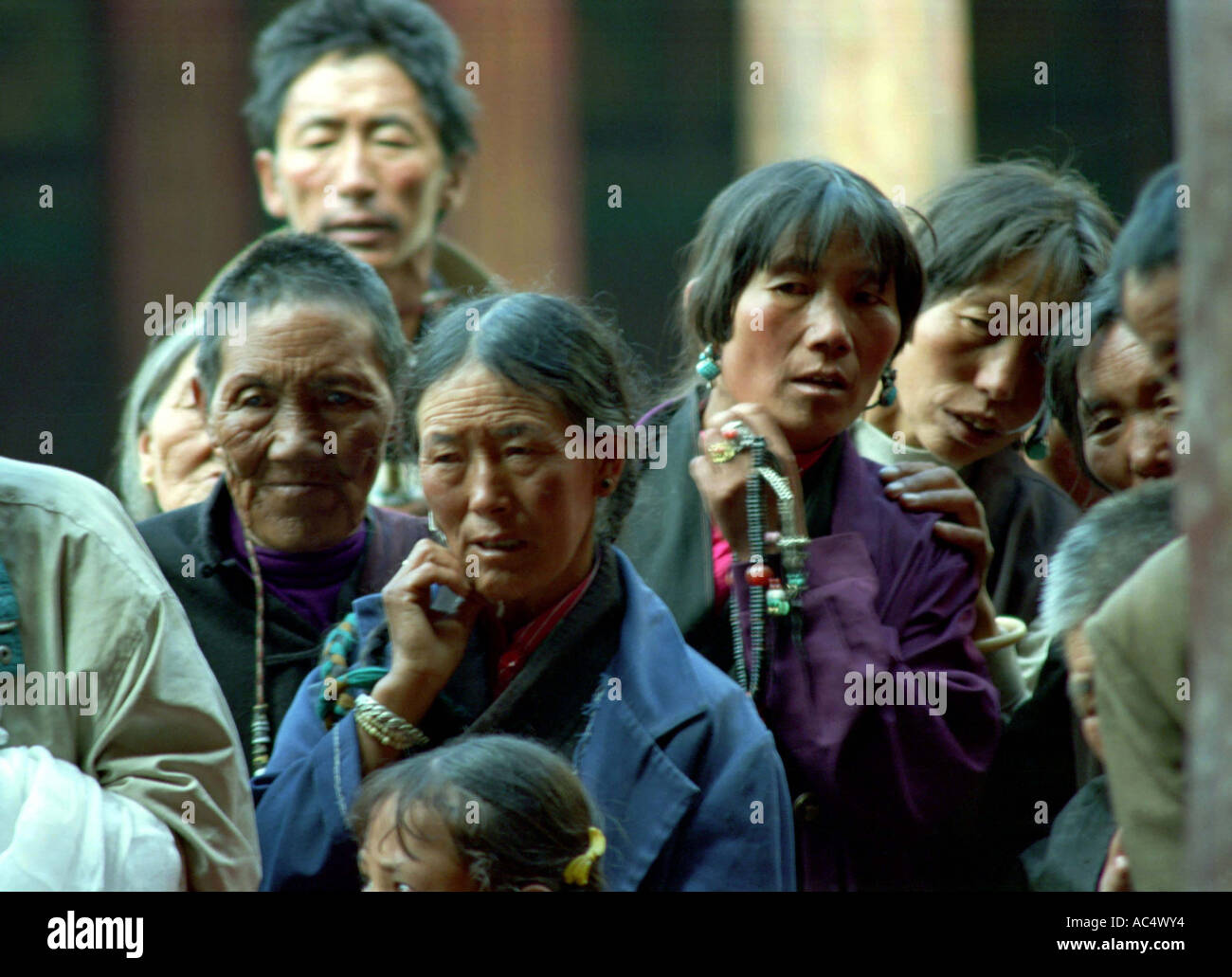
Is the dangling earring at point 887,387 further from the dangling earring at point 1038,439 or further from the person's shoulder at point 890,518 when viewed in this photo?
the dangling earring at point 1038,439

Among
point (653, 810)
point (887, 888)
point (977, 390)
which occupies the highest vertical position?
point (977, 390)

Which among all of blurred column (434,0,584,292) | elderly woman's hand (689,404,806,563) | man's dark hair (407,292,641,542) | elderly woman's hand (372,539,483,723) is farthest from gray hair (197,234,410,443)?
blurred column (434,0,584,292)

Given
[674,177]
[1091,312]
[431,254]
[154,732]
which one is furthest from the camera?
[674,177]

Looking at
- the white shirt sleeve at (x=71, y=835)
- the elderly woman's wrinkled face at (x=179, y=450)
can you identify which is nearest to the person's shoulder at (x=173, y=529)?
the elderly woman's wrinkled face at (x=179, y=450)

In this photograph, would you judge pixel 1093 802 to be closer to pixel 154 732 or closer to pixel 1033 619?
pixel 1033 619

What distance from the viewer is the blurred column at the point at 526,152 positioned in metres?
5.02

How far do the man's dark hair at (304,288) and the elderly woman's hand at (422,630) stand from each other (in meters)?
0.47

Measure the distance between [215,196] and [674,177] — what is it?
1.23 m

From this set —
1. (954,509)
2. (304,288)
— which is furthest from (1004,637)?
(304,288)

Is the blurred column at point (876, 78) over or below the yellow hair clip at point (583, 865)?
over

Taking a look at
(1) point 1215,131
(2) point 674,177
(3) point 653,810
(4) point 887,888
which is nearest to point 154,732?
(3) point 653,810

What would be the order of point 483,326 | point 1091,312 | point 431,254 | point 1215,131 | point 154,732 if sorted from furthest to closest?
point 431,254, point 1091,312, point 483,326, point 154,732, point 1215,131
